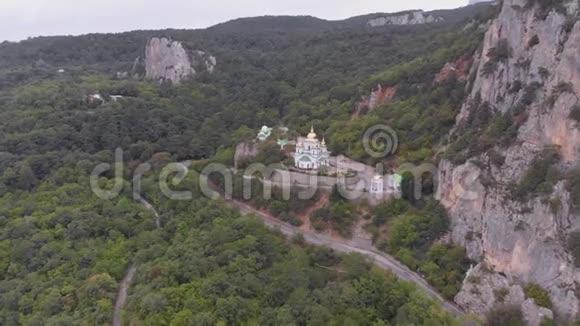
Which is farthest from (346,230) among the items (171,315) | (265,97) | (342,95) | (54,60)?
(54,60)

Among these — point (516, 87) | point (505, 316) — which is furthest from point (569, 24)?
point (505, 316)

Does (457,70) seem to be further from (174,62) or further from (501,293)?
(174,62)

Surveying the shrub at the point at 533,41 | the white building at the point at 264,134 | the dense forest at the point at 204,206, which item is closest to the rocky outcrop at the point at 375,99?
the dense forest at the point at 204,206

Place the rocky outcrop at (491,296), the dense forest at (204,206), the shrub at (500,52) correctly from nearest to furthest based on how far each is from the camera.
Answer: the rocky outcrop at (491,296) → the dense forest at (204,206) → the shrub at (500,52)

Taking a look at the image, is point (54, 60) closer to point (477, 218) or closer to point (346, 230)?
point (346, 230)

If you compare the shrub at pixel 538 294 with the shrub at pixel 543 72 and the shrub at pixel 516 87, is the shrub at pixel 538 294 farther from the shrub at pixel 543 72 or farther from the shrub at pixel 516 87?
the shrub at pixel 516 87

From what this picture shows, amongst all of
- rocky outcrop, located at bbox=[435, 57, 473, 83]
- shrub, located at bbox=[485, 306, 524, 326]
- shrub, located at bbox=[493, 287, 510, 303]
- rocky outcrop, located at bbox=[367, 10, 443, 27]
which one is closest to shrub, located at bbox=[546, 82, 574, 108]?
shrub, located at bbox=[493, 287, 510, 303]
